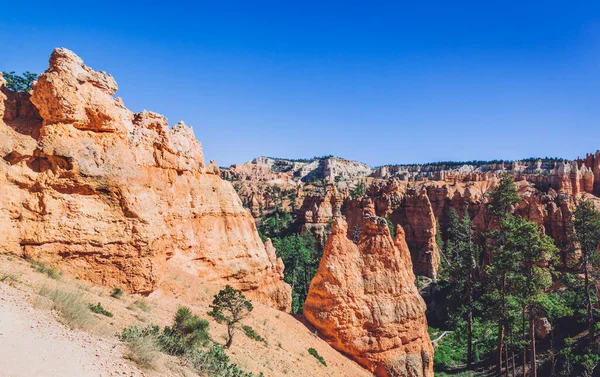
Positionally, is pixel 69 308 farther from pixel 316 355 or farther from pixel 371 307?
pixel 371 307

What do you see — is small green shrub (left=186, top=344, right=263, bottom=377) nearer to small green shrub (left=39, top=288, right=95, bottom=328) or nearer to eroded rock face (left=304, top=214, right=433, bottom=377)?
small green shrub (left=39, top=288, right=95, bottom=328)

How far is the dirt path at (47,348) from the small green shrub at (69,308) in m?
0.24

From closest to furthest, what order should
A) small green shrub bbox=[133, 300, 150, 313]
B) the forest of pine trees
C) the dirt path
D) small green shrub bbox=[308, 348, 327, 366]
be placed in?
the dirt path
small green shrub bbox=[133, 300, 150, 313]
small green shrub bbox=[308, 348, 327, 366]
the forest of pine trees

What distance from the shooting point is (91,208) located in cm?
1385

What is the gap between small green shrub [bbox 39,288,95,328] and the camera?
837cm

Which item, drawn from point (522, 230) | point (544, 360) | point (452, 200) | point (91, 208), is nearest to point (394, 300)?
point (522, 230)

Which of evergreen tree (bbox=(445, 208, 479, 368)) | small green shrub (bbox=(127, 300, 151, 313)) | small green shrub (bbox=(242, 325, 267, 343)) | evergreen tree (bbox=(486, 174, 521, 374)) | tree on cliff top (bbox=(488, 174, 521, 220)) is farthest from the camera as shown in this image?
evergreen tree (bbox=(445, 208, 479, 368))

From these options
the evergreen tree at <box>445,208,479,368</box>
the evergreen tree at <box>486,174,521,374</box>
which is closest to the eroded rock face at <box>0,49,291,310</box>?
the evergreen tree at <box>486,174,521,374</box>

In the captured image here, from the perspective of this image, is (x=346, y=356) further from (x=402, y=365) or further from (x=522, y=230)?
(x=522, y=230)

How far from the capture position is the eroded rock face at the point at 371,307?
68.1 ft

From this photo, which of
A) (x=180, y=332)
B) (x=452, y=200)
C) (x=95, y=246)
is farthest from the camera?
(x=452, y=200)

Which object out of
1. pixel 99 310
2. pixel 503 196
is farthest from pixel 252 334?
pixel 503 196

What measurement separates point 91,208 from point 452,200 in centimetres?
6769

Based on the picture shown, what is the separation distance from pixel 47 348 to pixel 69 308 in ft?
6.35
